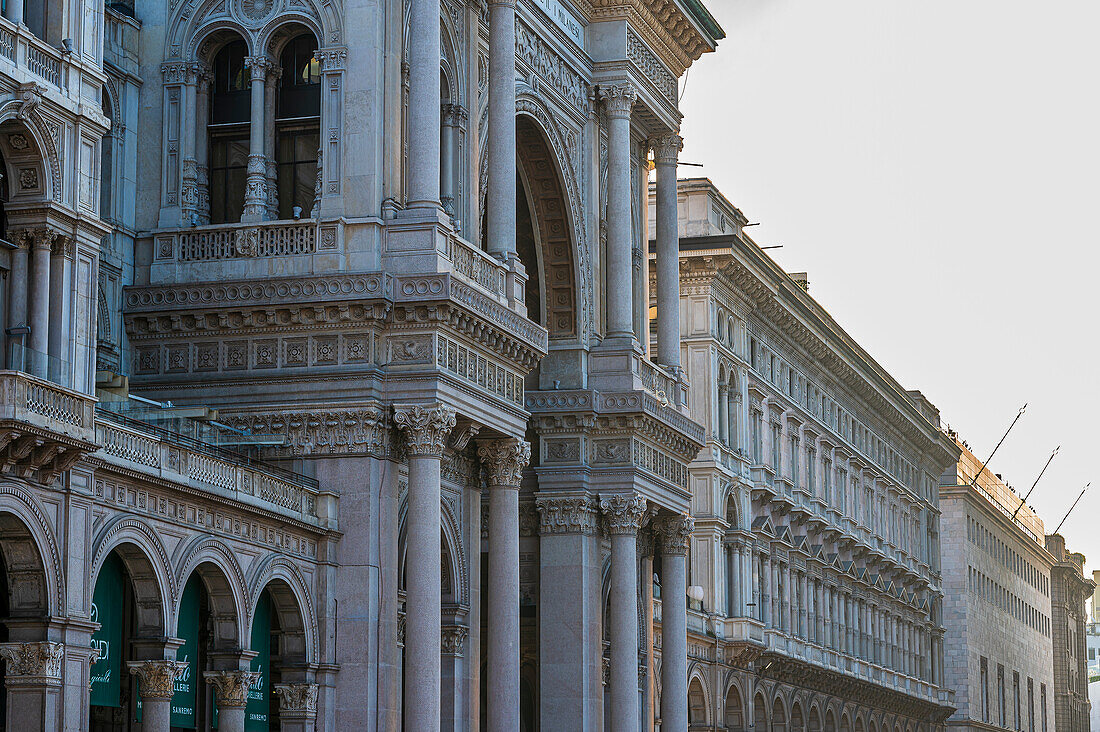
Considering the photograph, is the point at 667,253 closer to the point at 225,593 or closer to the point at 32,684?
the point at 225,593

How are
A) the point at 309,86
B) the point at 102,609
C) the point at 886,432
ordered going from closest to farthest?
the point at 102,609
the point at 309,86
the point at 886,432

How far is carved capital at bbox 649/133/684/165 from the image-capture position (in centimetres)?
6906

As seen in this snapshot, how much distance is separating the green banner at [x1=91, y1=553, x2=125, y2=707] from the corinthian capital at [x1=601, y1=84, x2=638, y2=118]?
28.7 m

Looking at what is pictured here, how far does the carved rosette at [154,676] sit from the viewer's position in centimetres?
4006

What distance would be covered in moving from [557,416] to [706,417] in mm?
22335

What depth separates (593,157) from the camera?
6412 centimetres

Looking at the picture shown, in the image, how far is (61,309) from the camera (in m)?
37.5

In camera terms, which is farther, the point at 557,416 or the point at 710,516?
the point at 710,516

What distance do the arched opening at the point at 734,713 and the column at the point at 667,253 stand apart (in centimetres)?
2289

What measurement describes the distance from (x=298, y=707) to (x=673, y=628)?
22.9 m

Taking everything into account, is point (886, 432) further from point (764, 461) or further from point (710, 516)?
point (710, 516)

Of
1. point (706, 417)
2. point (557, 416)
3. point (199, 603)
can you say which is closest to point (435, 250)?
point (199, 603)

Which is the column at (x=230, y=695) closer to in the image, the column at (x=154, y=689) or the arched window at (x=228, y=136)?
the column at (x=154, y=689)

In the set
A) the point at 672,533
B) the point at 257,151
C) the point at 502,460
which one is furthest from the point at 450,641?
the point at 672,533
